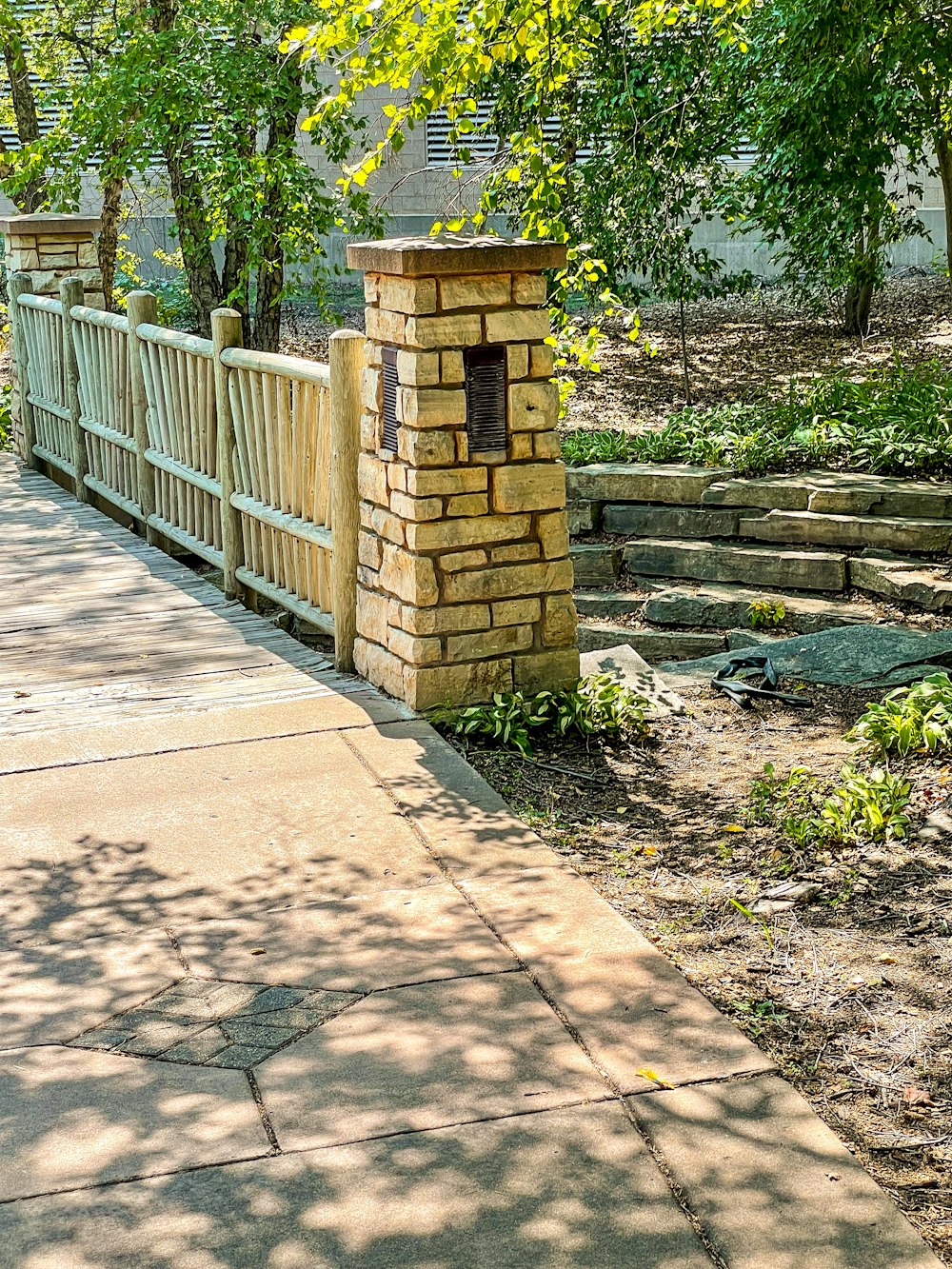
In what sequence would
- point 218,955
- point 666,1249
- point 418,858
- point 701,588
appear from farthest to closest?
point 701,588
point 418,858
point 218,955
point 666,1249

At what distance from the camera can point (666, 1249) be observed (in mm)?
2590

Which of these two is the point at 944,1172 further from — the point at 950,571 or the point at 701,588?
the point at 701,588

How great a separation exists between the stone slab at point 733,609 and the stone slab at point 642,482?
84cm

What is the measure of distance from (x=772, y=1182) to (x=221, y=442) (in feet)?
17.0

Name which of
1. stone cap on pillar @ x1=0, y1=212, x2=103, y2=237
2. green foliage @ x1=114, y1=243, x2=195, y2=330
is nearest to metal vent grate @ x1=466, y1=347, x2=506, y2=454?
stone cap on pillar @ x1=0, y1=212, x2=103, y2=237

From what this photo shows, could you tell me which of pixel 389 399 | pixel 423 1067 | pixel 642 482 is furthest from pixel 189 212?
pixel 423 1067

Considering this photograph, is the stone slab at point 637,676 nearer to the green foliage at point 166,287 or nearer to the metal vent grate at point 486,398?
the metal vent grate at point 486,398

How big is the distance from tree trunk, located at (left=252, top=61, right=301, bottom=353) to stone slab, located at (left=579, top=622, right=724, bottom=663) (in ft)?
10.4

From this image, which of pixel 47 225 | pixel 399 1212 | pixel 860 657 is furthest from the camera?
pixel 47 225

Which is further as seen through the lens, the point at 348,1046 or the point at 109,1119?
the point at 348,1046

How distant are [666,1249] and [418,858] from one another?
6.01ft

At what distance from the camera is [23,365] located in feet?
38.2

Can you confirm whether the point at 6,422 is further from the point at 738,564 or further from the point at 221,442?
the point at 738,564

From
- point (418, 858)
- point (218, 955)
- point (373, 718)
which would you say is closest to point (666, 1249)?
point (218, 955)
